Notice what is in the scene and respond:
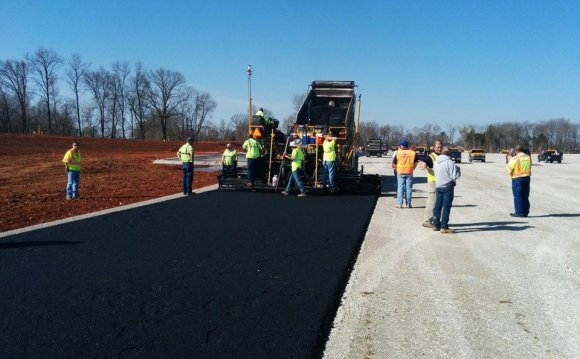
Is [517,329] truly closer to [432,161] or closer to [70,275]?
[70,275]

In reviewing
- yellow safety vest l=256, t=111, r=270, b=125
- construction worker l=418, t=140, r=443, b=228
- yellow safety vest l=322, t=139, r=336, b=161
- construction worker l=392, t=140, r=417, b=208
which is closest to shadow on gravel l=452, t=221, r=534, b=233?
construction worker l=418, t=140, r=443, b=228

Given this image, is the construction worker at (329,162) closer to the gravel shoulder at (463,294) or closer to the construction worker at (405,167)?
the construction worker at (405,167)

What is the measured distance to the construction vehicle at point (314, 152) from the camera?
12133mm

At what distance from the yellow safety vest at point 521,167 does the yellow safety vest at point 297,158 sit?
191 inches

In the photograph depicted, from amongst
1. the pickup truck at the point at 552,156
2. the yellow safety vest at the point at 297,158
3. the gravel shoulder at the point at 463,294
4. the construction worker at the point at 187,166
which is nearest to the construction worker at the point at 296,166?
the yellow safety vest at the point at 297,158

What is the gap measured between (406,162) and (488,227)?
8.31 ft

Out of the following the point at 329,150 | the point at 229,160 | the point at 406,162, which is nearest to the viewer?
the point at 406,162

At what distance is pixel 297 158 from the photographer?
11.3 metres

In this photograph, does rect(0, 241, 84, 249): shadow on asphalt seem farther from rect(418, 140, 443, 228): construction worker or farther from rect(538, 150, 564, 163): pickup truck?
rect(538, 150, 564, 163): pickup truck

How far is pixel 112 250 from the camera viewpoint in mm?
6023

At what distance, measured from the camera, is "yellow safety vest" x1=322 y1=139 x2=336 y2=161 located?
37.0 feet

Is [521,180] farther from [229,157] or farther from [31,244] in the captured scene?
[31,244]

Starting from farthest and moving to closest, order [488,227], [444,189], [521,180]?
[521,180] < [488,227] < [444,189]

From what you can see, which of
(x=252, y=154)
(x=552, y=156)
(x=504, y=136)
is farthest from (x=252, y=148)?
(x=504, y=136)
